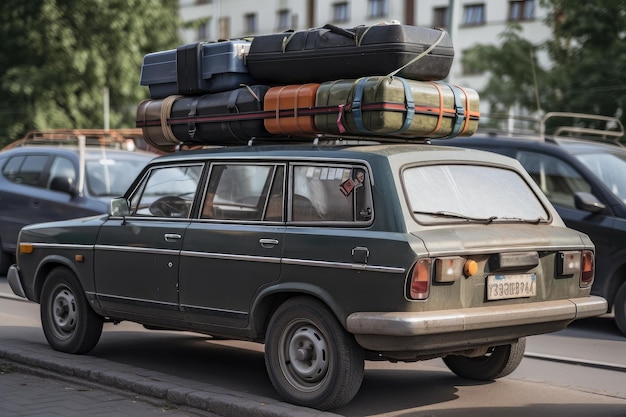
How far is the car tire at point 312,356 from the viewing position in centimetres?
646

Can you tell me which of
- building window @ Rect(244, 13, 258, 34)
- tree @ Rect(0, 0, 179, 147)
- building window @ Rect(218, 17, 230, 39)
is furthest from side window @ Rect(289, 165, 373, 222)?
building window @ Rect(218, 17, 230, 39)

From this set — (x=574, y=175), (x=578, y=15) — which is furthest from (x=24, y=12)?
(x=574, y=175)

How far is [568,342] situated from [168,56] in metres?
4.53

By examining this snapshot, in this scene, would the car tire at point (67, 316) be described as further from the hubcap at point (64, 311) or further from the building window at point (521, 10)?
the building window at point (521, 10)

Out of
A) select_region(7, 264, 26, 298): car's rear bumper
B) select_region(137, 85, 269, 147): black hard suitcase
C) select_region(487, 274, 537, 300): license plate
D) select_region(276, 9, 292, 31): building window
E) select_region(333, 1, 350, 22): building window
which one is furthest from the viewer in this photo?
select_region(276, 9, 292, 31): building window

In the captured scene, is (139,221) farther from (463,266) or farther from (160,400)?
(463,266)

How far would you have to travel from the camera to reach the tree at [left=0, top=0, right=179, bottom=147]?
38.2 m

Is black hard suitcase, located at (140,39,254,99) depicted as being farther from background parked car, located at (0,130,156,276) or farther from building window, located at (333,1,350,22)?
building window, located at (333,1,350,22)

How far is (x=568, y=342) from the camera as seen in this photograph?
10133 mm

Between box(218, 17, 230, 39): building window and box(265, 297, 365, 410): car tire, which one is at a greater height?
box(218, 17, 230, 39): building window

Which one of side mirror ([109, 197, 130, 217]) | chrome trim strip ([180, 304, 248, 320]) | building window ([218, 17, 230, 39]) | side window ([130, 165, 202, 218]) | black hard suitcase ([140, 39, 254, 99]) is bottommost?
chrome trim strip ([180, 304, 248, 320])

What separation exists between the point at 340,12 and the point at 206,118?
53185mm

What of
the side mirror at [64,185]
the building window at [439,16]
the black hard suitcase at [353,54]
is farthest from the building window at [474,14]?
the black hard suitcase at [353,54]

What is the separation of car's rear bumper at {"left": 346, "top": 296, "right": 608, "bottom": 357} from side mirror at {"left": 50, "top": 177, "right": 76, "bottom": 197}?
8604 mm
